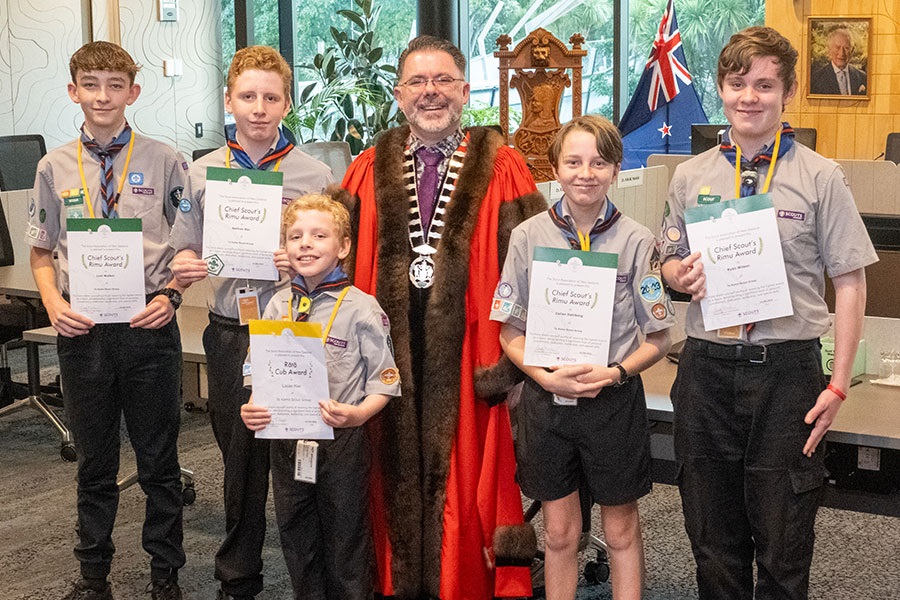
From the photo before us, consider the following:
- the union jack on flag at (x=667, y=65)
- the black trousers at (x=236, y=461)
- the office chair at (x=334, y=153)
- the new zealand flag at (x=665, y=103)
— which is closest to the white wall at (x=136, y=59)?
the office chair at (x=334, y=153)

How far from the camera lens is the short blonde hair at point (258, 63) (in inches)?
118

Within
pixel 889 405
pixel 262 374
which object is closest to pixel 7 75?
pixel 262 374

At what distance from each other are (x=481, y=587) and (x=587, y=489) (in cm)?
41

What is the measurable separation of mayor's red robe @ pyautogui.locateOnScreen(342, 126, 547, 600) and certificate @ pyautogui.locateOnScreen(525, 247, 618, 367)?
266 mm

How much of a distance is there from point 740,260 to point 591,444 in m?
0.57

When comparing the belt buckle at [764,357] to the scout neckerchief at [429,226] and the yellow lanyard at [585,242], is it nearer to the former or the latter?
the yellow lanyard at [585,242]

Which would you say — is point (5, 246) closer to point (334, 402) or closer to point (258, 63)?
point (258, 63)

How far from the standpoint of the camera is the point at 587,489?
115 inches

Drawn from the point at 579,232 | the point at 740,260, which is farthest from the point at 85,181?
the point at 740,260

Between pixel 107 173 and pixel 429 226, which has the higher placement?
pixel 107 173

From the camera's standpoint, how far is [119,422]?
3312 mm

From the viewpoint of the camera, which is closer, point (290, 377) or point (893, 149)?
point (290, 377)

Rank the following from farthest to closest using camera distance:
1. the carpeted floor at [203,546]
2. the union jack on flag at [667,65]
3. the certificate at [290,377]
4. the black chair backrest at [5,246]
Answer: the union jack on flag at [667,65], the black chair backrest at [5,246], the carpeted floor at [203,546], the certificate at [290,377]

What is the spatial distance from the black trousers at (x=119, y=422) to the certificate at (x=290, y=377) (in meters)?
0.55
